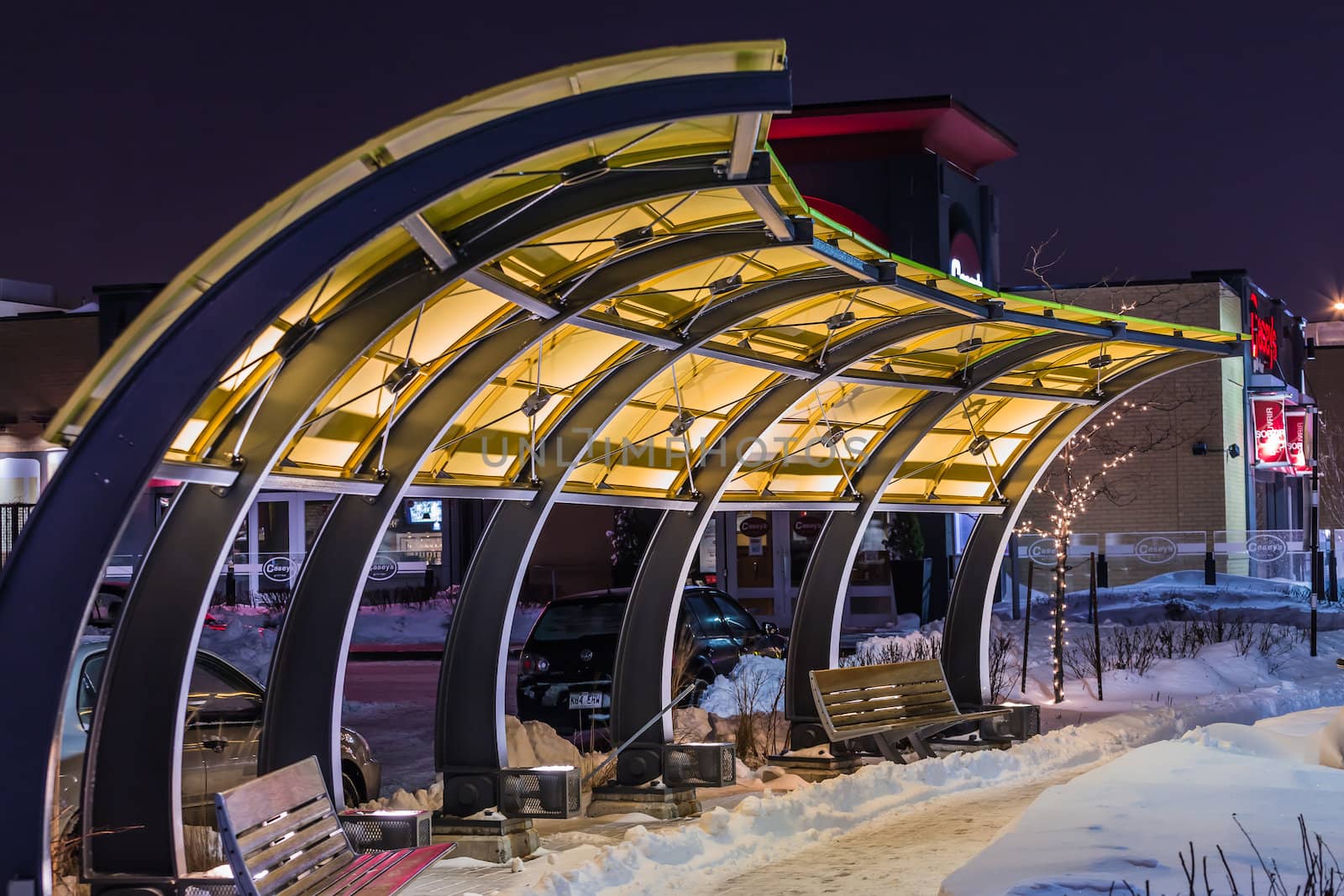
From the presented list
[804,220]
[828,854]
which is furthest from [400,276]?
[828,854]

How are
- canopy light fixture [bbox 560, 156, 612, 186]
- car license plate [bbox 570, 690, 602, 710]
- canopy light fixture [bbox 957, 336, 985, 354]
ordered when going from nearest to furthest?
canopy light fixture [bbox 560, 156, 612, 186], canopy light fixture [bbox 957, 336, 985, 354], car license plate [bbox 570, 690, 602, 710]

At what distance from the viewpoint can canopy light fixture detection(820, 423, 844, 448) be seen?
42.8ft

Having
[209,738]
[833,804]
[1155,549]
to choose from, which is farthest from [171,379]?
[1155,549]

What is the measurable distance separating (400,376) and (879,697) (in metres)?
5.78

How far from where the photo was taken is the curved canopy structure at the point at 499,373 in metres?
5.71

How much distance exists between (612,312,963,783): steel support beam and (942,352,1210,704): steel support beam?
398 cm

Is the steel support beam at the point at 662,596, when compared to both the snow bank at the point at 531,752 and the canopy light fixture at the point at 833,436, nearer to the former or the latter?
the snow bank at the point at 531,752

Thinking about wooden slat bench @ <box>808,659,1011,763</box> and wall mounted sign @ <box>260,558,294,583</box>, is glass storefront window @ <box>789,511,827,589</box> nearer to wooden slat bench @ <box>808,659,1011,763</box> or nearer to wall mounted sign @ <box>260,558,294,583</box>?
wall mounted sign @ <box>260,558,294,583</box>

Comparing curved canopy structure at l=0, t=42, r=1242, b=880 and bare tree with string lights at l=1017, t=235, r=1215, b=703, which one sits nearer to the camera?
curved canopy structure at l=0, t=42, r=1242, b=880

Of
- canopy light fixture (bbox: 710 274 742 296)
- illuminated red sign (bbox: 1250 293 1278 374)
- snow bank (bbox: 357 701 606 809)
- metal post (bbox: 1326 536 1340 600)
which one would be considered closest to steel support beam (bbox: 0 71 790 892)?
canopy light fixture (bbox: 710 274 742 296)

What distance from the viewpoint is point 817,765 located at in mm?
11969

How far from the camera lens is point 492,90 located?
596 cm

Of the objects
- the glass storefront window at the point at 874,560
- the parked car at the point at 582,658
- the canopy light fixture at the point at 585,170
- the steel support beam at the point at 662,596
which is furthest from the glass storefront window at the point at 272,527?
A: the canopy light fixture at the point at 585,170

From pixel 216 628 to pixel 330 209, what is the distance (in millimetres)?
20441
